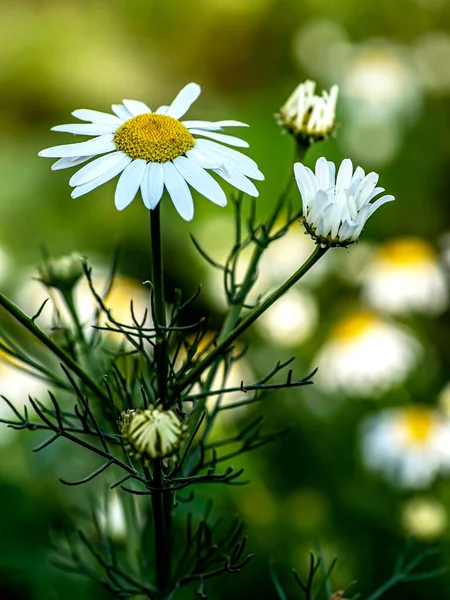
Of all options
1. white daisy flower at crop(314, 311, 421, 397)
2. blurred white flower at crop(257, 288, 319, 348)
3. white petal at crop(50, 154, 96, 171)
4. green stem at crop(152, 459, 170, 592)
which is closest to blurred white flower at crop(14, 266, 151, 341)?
blurred white flower at crop(257, 288, 319, 348)

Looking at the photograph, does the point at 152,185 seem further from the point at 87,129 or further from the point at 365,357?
the point at 365,357

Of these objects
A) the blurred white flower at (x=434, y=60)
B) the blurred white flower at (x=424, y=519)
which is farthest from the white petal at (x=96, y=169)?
the blurred white flower at (x=434, y=60)

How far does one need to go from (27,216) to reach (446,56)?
1465 mm

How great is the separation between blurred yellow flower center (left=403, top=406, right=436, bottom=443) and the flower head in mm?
891

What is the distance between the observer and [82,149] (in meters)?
0.58

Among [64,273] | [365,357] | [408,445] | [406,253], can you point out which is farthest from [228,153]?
[406,253]

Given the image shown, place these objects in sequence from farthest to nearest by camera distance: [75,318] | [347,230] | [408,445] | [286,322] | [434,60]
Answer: [434,60] < [286,322] < [408,445] < [75,318] < [347,230]

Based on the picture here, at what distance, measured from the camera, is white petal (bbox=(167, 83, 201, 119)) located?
67cm

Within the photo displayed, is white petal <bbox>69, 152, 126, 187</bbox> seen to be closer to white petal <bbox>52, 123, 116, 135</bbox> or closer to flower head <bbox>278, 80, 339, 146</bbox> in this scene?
white petal <bbox>52, 123, 116, 135</bbox>

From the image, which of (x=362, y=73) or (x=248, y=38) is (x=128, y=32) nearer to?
(x=248, y=38)

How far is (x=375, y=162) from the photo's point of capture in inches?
98.4

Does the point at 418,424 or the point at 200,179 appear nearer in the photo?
the point at 200,179

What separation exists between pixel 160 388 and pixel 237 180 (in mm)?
178

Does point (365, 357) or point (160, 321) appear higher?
point (365, 357)
